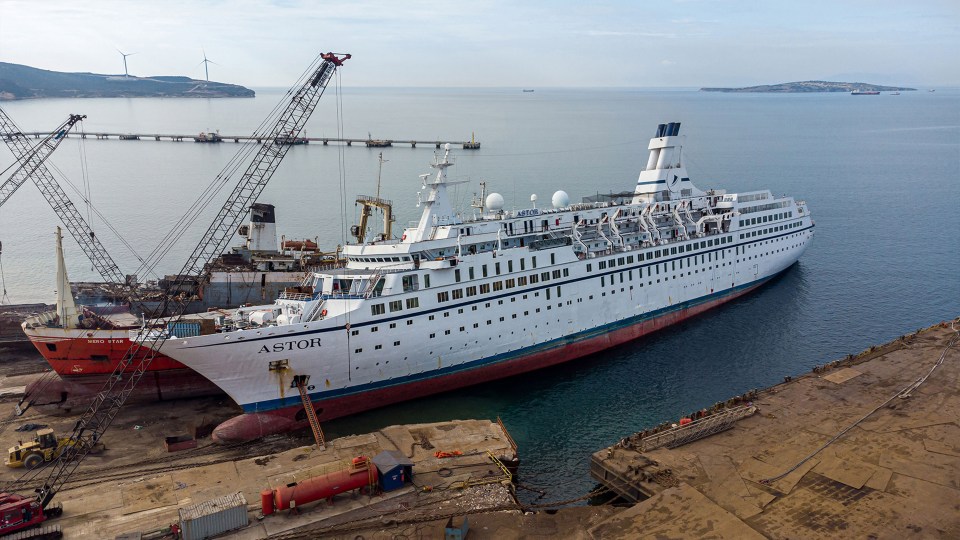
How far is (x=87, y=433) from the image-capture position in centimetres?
2983

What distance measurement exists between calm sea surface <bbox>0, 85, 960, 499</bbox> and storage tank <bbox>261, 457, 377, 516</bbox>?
7.73 meters

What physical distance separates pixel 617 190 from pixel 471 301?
63020 mm

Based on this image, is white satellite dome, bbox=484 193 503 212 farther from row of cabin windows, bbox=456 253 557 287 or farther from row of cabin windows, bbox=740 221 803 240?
row of cabin windows, bbox=740 221 803 240

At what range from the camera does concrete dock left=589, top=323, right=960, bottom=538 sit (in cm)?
2116

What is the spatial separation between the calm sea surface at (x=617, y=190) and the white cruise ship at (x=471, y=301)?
161 cm

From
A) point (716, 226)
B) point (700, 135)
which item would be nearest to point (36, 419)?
point (716, 226)

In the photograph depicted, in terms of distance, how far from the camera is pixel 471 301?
3400cm

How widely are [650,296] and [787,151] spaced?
11169cm

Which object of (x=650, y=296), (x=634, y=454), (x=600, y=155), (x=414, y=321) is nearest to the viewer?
(x=634, y=454)

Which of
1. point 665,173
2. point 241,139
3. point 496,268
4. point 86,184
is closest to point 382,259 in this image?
point 496,268

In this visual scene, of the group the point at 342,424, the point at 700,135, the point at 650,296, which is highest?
the point at 700,135

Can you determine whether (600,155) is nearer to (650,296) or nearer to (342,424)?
(650,296)

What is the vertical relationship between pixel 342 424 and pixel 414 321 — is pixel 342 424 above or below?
below

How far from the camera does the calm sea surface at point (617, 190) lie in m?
34.0
